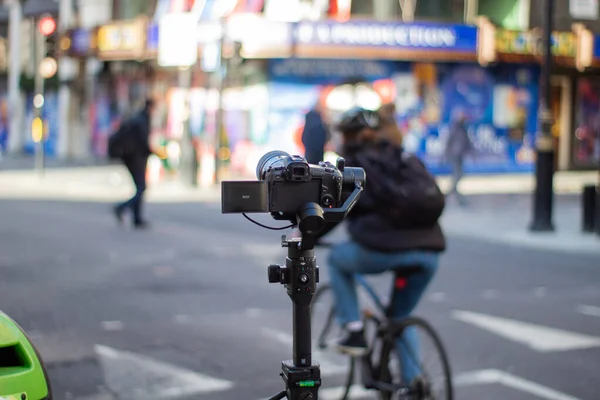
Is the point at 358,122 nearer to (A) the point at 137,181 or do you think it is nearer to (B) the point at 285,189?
(B) the point at 285,189

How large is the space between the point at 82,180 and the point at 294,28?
22.8ft

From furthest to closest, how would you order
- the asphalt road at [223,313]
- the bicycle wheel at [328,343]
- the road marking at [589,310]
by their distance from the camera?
1. the road marking at [589,310]
2. the asphalt road at [223,313]
3. the bicycle wheel at [328,343]

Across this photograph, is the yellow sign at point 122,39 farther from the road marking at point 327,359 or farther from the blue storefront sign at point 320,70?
the road marking at point 327,359

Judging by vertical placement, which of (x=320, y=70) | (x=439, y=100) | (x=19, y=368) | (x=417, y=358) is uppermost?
(x=320, y=70)

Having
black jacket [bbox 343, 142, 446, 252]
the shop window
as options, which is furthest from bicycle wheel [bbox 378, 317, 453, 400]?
the shop window

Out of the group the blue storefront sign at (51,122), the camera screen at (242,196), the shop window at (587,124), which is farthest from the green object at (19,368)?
the blue storefront sign at (51,122)

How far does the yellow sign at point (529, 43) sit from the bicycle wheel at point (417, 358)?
78.3 feet

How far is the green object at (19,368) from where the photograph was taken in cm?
284

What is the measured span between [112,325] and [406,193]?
3.68 meters

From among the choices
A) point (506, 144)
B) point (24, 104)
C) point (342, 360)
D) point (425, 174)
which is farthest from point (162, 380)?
point (24, 104)

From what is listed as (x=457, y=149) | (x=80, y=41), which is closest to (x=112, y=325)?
A: (x=457, y=149)

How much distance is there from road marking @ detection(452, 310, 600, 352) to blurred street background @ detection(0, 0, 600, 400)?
4cm

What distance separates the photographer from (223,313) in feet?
27.2

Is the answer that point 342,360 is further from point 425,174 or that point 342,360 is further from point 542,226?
point 542,226
